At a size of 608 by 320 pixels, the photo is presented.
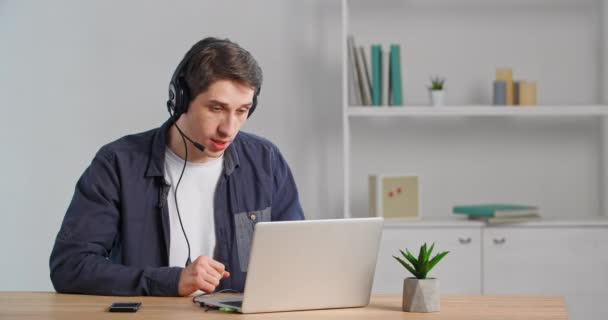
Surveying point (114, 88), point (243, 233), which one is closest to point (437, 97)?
point (114, 88)

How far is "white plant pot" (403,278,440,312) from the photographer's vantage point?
2029 millimetres

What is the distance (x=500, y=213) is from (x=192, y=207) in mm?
1755

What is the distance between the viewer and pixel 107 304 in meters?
2.16

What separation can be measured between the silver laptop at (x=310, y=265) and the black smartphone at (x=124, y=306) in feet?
0.52

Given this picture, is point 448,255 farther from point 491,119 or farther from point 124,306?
point 124,306

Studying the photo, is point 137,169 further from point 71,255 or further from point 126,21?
point 126,21

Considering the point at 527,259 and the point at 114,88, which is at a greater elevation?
the point at 114,88

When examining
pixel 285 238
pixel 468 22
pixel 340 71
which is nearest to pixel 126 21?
pixel 340 71

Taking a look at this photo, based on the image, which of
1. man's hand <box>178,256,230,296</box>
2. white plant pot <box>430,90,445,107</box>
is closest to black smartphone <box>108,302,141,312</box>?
man's hand <box>178,256,230,296</box>

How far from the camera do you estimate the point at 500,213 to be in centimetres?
391

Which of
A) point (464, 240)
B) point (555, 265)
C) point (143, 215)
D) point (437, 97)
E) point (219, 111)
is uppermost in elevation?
point (437, 97)

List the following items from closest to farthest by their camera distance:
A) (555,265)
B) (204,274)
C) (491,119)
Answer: (204,274) → (555,265) → (491,119)

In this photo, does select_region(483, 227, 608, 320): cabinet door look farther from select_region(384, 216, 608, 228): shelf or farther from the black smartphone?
the black smartphone

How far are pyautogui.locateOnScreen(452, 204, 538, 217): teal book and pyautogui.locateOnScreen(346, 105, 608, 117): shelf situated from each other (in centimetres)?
39
